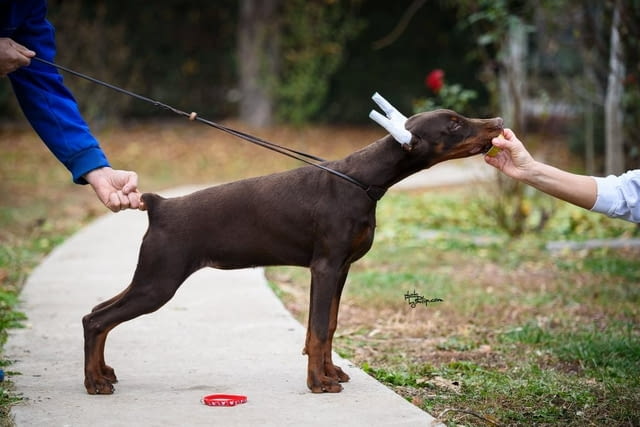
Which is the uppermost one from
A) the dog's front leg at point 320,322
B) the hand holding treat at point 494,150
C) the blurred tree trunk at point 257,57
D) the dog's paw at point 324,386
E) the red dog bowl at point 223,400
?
the blurred tree trunk at point 257,57

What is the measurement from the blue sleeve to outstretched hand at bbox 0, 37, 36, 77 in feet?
0.88

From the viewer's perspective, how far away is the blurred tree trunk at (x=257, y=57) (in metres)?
22.9

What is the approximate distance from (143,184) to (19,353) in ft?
33.5

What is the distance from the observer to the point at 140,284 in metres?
4.54

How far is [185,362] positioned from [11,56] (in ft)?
6.52

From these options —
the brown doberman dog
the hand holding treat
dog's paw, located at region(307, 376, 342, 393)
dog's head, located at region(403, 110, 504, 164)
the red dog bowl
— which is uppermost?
dog's head, located at region(403, 110, 504, 164)

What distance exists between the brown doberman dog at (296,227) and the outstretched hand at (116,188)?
0.32 feet

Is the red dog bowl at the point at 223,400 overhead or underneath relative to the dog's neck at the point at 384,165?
underneath

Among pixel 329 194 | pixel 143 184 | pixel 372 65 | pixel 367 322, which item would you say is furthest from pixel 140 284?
pixel 372 65

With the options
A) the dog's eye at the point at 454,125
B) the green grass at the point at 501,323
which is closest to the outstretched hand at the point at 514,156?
the dog's eye at the point at 454,125

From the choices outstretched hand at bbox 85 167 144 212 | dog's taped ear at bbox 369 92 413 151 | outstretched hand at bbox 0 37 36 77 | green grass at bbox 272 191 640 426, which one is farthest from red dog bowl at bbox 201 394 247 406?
outstretched hand at bbox 0 37 36 77

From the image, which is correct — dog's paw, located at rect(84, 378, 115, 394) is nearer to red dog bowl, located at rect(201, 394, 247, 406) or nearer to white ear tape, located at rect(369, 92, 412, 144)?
red dog bowl, located at rect(201, 394, 247, 406)

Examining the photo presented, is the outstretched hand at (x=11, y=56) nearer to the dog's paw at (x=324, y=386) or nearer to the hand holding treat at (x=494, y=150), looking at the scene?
the dog's paw at (x=324, y=386)

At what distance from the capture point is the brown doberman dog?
4.46 meters
